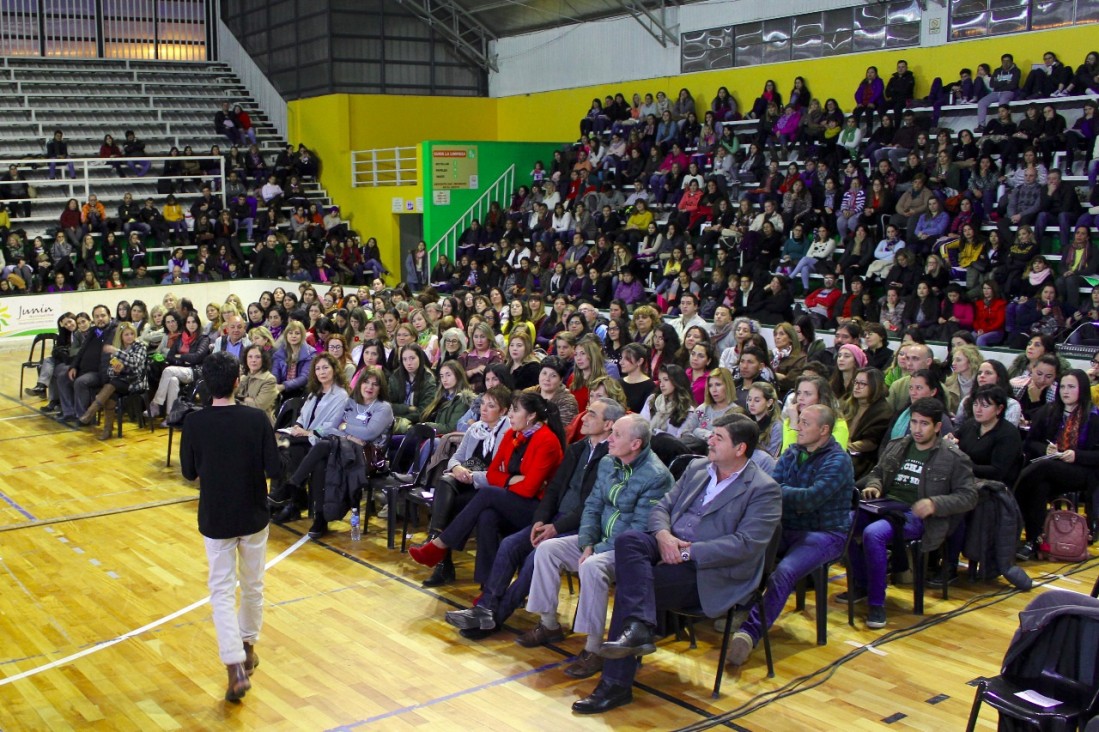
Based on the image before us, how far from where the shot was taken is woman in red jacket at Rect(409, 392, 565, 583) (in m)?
6.31

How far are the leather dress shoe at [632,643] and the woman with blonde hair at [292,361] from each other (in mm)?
5397

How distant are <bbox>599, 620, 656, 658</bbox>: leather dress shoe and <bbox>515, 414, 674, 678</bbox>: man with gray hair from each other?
0.45 meters

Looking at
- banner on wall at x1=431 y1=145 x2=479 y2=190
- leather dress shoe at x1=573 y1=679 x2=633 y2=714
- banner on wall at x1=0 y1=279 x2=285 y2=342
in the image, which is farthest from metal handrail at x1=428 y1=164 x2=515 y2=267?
leather dress shoe at x1=573 y1=679 x2=633 y2=714

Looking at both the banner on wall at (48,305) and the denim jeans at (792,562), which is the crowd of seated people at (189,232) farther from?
the denim jeans at (792,562)

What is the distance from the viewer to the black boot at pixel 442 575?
6.79m

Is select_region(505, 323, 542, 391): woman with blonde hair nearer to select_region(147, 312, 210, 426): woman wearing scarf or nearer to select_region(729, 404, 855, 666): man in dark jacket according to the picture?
select_region(729, 404, 855, 666): man in dark jacket

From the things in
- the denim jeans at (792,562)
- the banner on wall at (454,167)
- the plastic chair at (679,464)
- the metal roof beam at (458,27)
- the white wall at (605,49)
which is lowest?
the denim jeans at (792,562)

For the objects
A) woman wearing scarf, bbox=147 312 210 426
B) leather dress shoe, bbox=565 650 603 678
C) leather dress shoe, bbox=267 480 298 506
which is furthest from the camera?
woman wearing scarf, bbox=147 312 210 426

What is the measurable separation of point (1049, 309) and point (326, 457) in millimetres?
8046

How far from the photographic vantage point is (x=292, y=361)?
32.7ft

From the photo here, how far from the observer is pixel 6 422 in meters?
12.1

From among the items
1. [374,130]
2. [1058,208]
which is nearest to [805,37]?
[1058,208]

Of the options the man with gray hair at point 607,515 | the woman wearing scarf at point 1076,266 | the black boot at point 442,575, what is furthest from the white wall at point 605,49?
the man with gray hair at point 607,515

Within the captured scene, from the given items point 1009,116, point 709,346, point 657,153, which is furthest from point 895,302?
point 657,153
